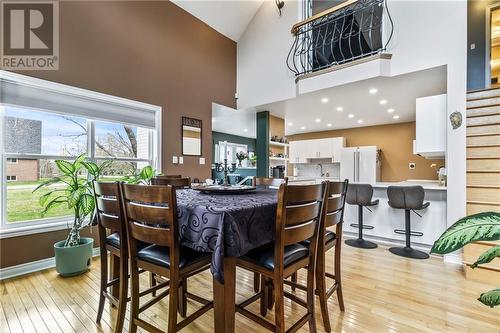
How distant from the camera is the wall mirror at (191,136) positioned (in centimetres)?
423

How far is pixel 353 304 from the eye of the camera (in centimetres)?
199

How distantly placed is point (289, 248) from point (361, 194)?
2387 millimetres

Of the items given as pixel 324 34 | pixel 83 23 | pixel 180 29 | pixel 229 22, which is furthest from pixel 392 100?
pixel 83 23

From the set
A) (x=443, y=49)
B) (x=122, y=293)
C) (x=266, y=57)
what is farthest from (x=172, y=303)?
(x=266, y=57)

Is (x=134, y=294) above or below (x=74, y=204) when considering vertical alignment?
below

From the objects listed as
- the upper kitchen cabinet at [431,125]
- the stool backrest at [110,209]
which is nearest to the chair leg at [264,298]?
the stool backrest at [110,209]

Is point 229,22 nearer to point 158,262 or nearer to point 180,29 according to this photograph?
point 180,29

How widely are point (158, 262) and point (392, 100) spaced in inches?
182

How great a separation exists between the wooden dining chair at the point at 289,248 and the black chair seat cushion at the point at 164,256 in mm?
272

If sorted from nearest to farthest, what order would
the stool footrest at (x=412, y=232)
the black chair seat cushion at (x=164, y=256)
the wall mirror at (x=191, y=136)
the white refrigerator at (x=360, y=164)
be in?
the black chair seat cushion at (x=164, y=256)
the stool footrest at (x=412, y=232)
the wall mirror at (x=191, y=136)
the white refrigerator at (x=360, y=164)

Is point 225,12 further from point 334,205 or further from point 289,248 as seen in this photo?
point 289,248

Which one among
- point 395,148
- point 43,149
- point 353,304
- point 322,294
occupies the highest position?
point 395,148

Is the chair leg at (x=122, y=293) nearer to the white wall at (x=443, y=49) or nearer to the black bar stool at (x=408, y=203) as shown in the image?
the black bar stool at (x=408, y=203)

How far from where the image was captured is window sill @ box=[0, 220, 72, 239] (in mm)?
2523
